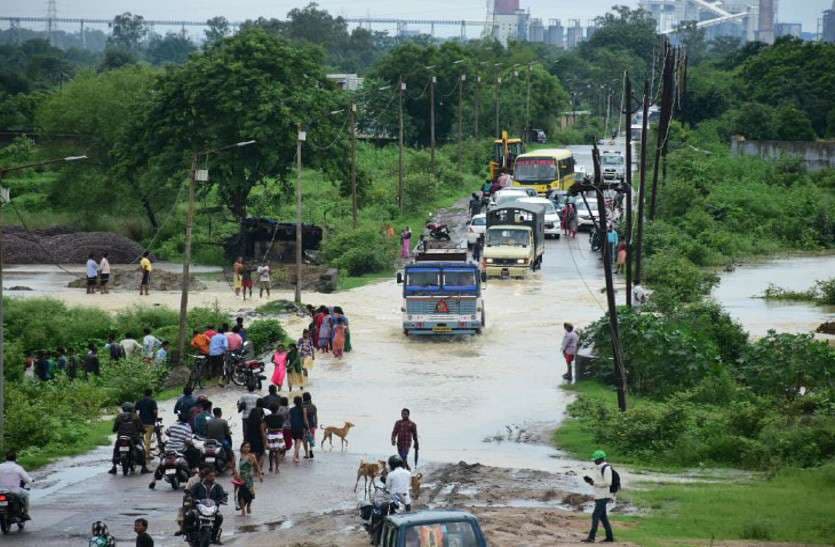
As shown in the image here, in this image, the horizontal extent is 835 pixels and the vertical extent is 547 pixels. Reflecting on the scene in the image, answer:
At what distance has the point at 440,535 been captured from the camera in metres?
A: 16.1

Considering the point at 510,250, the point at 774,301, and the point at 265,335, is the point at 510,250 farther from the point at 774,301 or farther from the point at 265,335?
the point at 265,335

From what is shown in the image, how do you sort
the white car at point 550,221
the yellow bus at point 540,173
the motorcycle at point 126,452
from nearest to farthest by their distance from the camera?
the motorcycle at point 126,452, the white car at point 550,221, the yellow bus at point 540,173

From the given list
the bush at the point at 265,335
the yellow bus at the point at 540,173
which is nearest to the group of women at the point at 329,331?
the bush at the point at 265,335

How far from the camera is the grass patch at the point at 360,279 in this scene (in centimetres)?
5234

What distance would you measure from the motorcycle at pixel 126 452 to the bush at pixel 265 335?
46.7 ft

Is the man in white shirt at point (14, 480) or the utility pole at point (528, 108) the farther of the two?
the utility pole at point (528, 108)

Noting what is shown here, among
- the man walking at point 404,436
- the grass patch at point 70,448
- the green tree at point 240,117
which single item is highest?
the green tree at point 240,117

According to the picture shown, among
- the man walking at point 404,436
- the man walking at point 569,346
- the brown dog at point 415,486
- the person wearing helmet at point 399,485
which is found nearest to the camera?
the person wearing helmet at point 399,485

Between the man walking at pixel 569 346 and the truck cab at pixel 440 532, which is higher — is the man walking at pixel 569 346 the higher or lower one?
the lower one

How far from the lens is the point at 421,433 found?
1165 inches

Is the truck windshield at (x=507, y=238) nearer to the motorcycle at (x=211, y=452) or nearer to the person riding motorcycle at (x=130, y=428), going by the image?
the person riding motorcycle at (x=130, y=428)

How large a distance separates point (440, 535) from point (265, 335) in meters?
23.8

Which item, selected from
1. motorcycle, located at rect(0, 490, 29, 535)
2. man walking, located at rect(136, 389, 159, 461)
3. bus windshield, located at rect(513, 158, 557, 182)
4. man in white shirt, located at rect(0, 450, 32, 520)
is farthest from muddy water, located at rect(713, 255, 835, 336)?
motorcycle, located at rect(0, 490, 29, 535)

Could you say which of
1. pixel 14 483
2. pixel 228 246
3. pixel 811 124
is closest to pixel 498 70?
pixel 811 124
